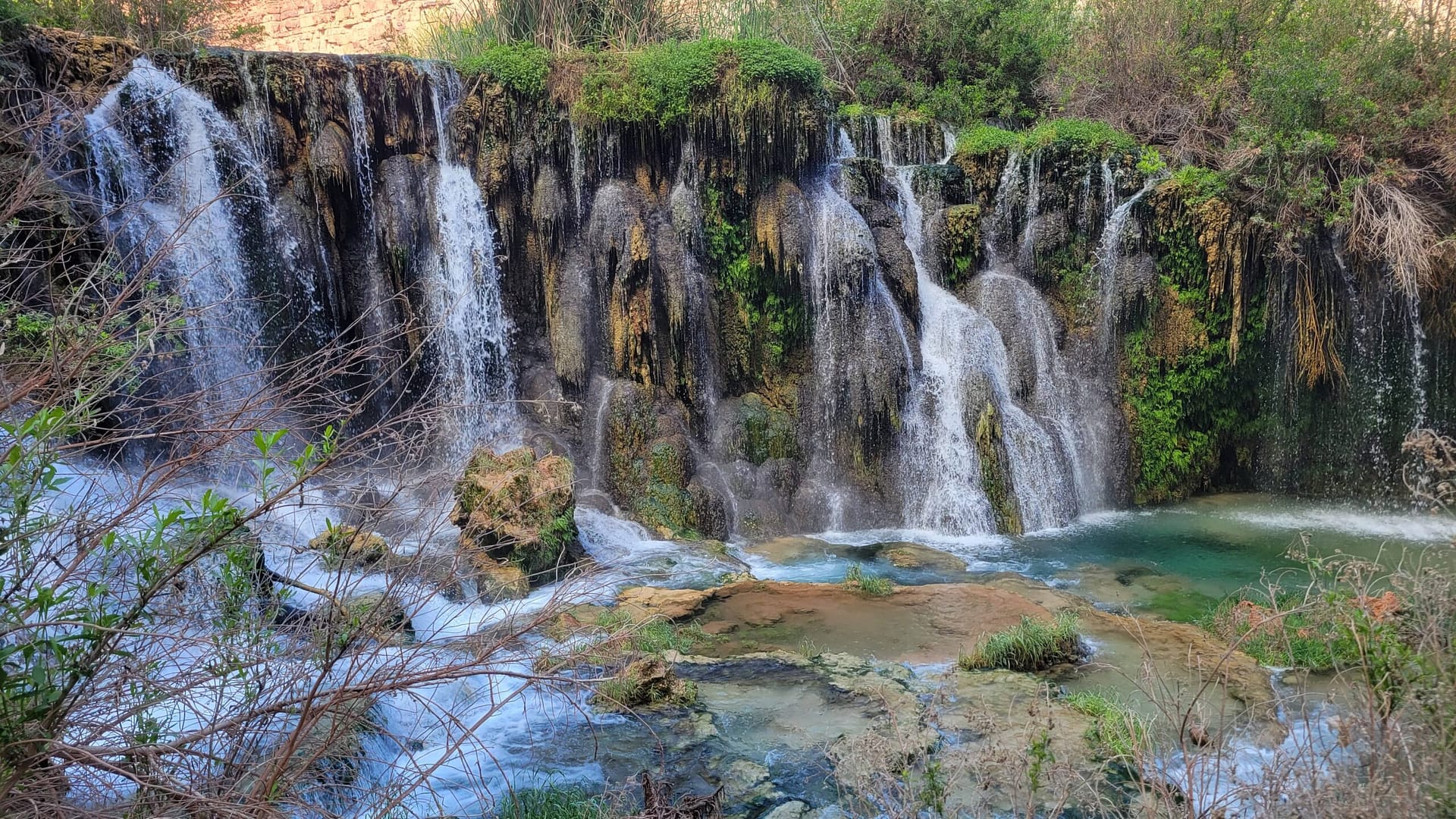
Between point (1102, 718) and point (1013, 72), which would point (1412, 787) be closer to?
point (1102, 718)

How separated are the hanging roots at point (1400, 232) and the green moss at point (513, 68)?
10.0 meters

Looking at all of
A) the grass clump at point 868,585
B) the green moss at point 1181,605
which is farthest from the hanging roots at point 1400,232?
the grass clump at point 868,585

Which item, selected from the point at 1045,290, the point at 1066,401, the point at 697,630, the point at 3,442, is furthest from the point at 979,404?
the point at 3,442

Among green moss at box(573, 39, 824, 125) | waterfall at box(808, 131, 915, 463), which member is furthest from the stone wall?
waterfall at box(808, 131, 915, 463)

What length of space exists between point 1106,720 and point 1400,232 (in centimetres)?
894

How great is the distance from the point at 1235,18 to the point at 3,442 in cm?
1532

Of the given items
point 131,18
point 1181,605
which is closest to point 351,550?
point 1181,605

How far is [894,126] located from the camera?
12977mm

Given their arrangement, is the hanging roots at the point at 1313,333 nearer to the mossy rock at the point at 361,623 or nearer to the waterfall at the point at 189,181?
the mossy rock at the point at 361,623

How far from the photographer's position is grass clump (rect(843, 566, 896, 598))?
8180 mm

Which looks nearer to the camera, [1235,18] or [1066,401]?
[1066,401]

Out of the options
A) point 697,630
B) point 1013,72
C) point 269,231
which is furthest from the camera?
point 1013,72

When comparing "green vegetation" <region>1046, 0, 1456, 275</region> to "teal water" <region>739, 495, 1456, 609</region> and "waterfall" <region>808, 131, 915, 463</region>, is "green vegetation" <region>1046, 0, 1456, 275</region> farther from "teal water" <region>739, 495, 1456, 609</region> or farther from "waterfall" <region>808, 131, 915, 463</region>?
"waterfall" <region>808, 131, 915, 463</region>

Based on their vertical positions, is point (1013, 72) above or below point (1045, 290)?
above
